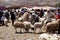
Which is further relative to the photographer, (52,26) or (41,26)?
(41,26)

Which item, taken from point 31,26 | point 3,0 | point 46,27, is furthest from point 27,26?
point 3,0

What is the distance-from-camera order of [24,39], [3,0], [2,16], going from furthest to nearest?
[3,0]
[2,16]
[24,39]

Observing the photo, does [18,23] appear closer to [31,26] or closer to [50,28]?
[31,26]

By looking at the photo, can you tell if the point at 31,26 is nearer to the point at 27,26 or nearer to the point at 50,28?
the point at 27,26

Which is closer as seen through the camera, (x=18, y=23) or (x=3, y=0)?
(x=18, y=23)

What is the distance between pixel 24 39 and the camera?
41.2ft

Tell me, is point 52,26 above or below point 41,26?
above

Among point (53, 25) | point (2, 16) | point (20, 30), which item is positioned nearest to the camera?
point (53, 25)

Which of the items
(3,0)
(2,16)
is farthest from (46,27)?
(3,0)

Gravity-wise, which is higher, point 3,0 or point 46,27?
point 46,27

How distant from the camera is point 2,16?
2042 centimetres

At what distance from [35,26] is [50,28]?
3.51ft

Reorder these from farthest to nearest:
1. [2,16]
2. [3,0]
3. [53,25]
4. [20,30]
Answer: [3,0] → [2,16] → [20,30] → [53,25]

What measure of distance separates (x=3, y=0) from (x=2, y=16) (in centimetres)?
6055
